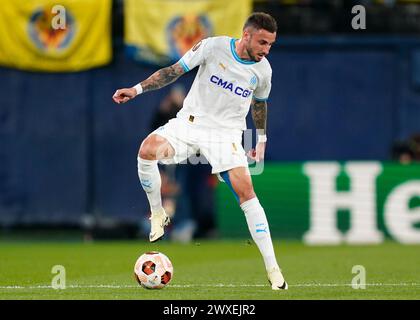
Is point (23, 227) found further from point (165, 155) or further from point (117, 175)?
point (165, 155)

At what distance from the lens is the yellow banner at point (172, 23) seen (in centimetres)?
1870

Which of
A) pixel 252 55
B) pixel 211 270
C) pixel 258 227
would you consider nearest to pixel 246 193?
pixel 258 227

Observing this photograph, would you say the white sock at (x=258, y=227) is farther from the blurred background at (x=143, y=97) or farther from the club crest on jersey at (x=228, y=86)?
the blurred background at (x=143, y=97)

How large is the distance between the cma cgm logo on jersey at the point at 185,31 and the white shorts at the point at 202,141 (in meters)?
7.85

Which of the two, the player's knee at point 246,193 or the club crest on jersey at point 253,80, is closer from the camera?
the player's knee at point 246,193

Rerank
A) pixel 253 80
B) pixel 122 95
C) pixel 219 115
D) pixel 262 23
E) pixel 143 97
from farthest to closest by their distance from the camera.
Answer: pixel 143 97
pixel 219 115
pixel 253 80
pixel 262 23
pixel 122 95

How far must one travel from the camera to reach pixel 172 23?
18.8m

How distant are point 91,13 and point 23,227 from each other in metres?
3.70

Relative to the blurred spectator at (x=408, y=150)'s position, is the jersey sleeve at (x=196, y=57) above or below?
above

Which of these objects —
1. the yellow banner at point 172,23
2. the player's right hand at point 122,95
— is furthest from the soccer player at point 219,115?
the yellow banner at point 172,23

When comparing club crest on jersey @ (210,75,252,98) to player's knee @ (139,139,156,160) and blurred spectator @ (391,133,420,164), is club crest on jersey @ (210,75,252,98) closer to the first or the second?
→ player's knee @ (139,139,156,160)

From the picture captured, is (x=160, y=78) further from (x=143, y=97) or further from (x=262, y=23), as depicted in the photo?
(x=143, y=97)

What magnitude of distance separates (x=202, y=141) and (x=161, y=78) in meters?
0.69
